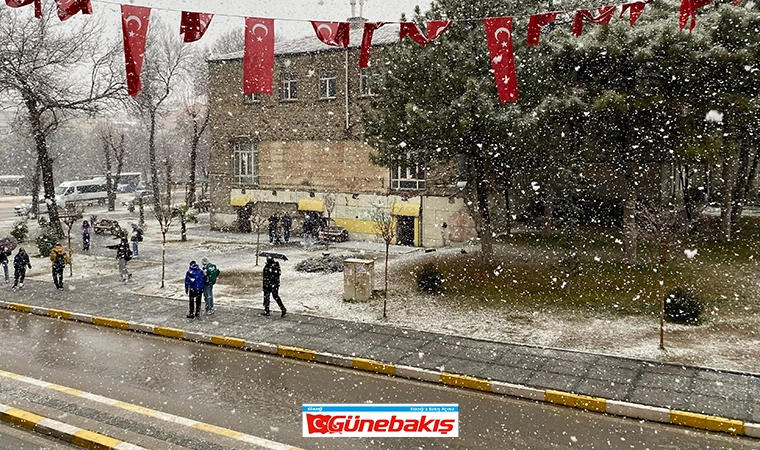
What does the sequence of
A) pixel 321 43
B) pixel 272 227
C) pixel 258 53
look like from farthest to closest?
1. pixel 321 43
2. pixel 272 227
3. pixel 258 53

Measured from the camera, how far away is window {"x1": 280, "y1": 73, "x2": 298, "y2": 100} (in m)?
32.3

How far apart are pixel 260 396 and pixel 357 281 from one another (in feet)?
21.6

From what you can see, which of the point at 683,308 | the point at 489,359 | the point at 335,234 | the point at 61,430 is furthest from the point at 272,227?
the point at 61,430

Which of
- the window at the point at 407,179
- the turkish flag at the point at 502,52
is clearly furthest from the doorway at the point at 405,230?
the turkish flag at the point at 502,52

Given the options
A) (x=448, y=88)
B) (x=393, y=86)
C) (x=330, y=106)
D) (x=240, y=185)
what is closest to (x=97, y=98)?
(x=240, y=185)

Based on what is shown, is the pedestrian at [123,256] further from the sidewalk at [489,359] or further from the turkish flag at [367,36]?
the turkish flag at [367,36]

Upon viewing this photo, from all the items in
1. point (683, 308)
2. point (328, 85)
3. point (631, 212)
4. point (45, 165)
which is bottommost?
point (683, 308)

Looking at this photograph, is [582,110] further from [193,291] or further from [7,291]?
[7,291]

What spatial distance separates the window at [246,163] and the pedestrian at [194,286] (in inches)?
792

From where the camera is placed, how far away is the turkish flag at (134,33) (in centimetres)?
1012

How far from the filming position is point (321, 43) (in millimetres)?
31891

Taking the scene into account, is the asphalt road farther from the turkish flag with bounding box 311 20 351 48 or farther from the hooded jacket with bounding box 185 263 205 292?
the turkish flag with bounding box 311 20 351 48

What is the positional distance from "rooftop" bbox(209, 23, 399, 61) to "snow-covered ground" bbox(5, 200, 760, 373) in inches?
446

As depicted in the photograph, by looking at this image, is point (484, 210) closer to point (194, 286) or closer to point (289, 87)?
point (194, 286)
